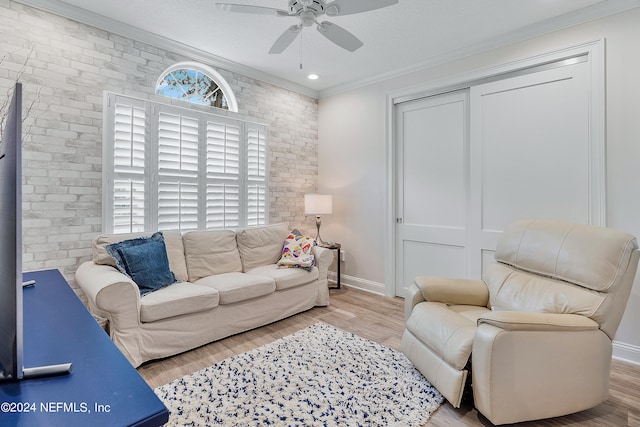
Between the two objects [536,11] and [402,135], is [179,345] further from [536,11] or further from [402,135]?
[536,11]

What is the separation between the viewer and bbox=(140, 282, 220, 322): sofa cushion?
7.78 ft

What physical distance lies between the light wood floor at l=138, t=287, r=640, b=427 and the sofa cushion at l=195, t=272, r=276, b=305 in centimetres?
36

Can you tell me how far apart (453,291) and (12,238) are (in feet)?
7.99

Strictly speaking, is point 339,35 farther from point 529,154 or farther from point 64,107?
point 64,107

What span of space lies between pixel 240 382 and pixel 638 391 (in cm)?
262

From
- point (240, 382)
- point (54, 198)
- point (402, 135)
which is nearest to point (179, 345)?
point (240, 382)

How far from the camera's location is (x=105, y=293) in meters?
2.15

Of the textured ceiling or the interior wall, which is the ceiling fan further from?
the interior wall

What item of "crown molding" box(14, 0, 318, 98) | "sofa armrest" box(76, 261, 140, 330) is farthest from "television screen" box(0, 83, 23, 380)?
"crown molding" box(14, 0, 318, 98)

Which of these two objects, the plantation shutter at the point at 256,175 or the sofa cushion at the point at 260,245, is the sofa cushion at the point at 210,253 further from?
the plantation shutter at the point at 256,175

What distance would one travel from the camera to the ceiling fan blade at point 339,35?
2221 mm

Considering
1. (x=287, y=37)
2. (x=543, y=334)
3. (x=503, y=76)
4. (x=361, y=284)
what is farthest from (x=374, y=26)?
(x=361, y=284)

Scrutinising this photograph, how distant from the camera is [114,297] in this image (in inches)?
86.0

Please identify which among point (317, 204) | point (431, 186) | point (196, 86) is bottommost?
point (317, 204)
